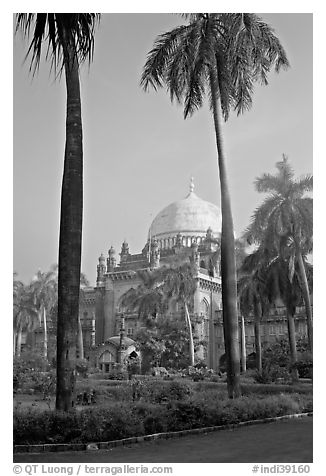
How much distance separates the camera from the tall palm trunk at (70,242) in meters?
9.87

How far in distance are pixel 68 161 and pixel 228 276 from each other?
480 cm

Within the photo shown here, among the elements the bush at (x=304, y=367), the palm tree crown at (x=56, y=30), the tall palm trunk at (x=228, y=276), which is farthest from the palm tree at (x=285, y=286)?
the palm tree crown at (x=56, y=30)

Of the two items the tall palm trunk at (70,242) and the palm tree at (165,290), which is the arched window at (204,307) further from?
the tall palm trunk at (70,242)

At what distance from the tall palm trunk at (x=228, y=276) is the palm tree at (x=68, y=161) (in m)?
4.11

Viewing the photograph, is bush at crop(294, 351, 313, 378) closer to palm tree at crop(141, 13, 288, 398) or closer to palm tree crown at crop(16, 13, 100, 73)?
palm tree at crop(141, 13, 288, 398)

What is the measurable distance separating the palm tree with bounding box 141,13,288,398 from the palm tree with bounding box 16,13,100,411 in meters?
2.61

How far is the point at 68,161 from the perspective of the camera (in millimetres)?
10383

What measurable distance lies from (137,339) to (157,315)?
102 inches

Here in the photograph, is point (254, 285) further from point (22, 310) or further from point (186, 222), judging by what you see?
point (186, 222)

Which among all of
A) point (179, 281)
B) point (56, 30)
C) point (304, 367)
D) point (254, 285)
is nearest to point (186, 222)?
point (179, 281)

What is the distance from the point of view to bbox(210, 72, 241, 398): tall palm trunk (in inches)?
515

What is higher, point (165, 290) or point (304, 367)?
point (165, 290)
